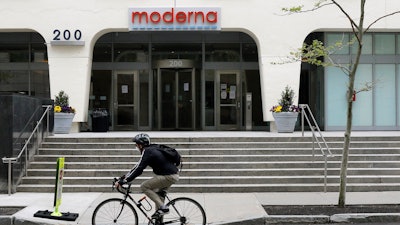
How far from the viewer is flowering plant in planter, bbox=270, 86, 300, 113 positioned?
55.9 feet

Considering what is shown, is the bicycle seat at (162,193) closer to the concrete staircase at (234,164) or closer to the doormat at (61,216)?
the doormat at (61,216)

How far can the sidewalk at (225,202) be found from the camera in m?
8.82

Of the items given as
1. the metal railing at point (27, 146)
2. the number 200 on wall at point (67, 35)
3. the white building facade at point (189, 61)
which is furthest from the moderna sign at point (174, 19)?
the metal railing at point (27, 146)

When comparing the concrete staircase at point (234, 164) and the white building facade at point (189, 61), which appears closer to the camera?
the concrete staircase at point (234, 164)

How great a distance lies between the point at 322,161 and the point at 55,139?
773 centimetres

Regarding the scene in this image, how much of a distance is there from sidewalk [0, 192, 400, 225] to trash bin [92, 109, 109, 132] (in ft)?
23.9

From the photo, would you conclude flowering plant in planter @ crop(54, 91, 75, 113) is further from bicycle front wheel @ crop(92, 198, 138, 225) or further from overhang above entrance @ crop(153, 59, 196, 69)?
bicycle front wheel @ crop(92, 198, 138, 225)

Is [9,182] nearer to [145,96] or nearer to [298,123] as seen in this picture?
[145,96]

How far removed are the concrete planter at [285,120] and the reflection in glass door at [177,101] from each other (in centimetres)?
492

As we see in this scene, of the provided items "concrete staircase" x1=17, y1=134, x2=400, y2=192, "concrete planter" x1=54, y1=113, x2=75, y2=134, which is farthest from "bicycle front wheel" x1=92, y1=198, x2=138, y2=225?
"concrete planter" x1=54, y1=113, x2=75, y2=134

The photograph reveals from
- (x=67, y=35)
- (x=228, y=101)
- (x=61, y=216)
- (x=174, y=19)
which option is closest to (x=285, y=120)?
(x=228, y=101)

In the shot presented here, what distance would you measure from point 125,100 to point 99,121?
2388 mm

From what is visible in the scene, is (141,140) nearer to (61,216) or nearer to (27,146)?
(61,216)

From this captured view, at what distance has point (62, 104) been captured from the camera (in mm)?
17094
